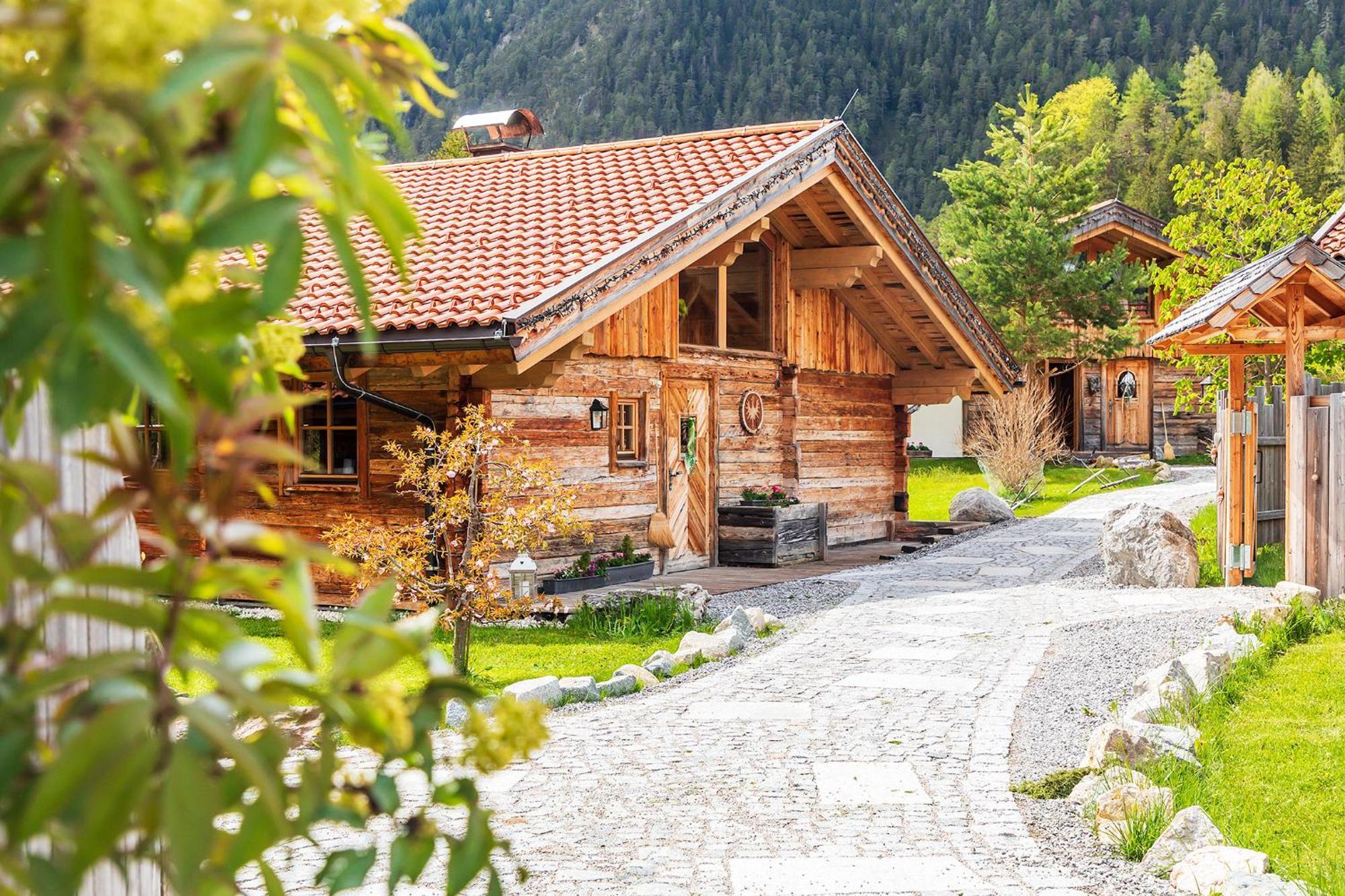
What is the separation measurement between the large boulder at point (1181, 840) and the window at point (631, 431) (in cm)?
887

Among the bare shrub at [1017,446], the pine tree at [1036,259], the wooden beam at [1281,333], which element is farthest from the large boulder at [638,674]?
the pine tree at [1036,259]

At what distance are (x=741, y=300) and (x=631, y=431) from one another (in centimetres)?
318

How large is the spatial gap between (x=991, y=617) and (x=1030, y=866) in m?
6.28

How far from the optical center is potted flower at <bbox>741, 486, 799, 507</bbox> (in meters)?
14.9

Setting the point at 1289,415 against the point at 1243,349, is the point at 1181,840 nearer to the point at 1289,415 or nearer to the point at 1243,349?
the point at 1289,415

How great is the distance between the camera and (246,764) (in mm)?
895

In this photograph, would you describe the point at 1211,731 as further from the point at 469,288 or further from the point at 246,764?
the point at 469,288

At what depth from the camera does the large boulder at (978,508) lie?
798 inches

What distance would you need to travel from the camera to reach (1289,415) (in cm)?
1030

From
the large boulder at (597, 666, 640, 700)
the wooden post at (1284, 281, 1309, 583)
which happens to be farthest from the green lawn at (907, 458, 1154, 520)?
the large boulder at (597, 666, 640, 700)

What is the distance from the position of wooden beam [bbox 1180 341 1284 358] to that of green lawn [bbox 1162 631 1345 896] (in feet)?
15.6

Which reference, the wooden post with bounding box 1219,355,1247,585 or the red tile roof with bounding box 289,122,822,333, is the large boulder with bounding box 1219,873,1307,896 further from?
the wooden post with bounding box 1219,355,1247,585

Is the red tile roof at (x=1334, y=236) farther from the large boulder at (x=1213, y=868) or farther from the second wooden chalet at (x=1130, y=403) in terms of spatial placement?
the second wooden chalet at (x=1130, y=403)

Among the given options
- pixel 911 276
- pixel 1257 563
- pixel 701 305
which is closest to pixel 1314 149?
pixel 911 276
